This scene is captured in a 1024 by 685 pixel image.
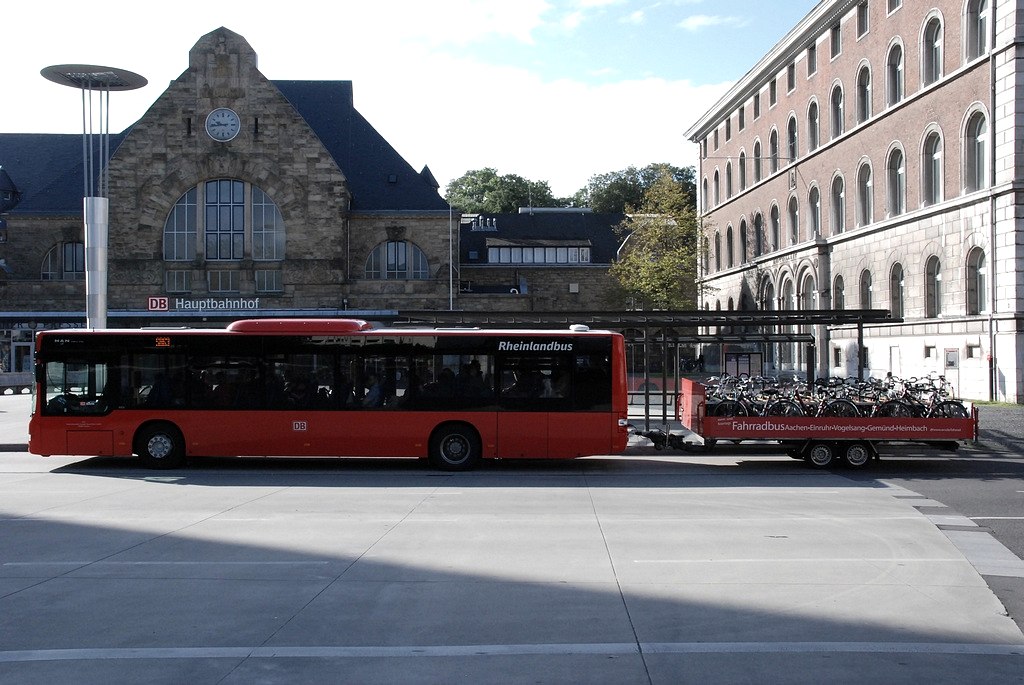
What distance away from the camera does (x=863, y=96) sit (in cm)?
4447

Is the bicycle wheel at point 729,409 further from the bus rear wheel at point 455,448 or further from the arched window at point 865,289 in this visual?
the arched window at point 865,289

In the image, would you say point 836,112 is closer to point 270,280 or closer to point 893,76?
point 893,76

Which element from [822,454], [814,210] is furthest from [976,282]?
[822,454]

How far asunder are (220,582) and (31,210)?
58.8 meters

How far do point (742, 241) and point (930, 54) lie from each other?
26429 mm

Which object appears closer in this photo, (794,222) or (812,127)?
(812,127)

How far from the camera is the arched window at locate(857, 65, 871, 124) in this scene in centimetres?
4403

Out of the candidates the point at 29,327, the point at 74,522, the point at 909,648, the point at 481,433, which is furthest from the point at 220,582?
the point at 29,327

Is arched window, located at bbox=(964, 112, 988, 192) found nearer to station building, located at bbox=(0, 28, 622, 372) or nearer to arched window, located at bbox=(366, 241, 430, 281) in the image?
station building, located at bbox=(0, 28, 622, 372)

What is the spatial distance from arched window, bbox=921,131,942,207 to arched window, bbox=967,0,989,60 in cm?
396

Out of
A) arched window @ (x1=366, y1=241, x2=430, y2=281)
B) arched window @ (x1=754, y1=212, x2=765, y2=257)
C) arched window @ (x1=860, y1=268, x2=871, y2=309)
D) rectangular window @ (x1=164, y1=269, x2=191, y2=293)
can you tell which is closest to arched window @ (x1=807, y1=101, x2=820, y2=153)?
arched window @ (x1=754, y1=212, x2=765, y2=257)

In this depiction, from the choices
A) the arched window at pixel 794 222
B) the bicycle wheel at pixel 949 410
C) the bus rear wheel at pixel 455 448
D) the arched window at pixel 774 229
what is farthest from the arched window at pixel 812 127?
the bus rear wheel at pixel 455 448

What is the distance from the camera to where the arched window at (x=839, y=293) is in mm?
46531

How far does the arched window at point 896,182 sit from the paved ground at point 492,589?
1119 inches
